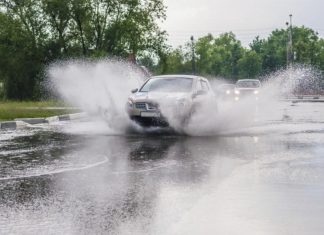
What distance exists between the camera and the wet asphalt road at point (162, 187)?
557 cm

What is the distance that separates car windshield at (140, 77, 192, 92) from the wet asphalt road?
3.34 metres

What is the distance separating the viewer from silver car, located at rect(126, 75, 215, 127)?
1569cm

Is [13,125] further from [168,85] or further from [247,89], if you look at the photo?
[247,89]

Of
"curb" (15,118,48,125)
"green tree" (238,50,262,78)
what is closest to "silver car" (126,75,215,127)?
"curb" (15,118,48,125)

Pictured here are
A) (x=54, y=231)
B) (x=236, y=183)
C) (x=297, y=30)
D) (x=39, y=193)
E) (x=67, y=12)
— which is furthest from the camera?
(x=297, y=30)

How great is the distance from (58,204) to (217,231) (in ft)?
6.76

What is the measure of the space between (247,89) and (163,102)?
2514cm

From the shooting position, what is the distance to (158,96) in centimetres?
1595

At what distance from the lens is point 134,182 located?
797cm

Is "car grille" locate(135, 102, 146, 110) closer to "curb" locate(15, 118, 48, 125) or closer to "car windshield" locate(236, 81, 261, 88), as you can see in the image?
"curb" locate(15, 118, 48, 125)

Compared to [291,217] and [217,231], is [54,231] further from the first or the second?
[291,217]

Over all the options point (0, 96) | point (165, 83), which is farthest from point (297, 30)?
point (165, 83)

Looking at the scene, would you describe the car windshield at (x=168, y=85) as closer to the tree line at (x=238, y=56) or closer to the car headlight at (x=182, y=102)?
the car headlight at (x=182, y=102)

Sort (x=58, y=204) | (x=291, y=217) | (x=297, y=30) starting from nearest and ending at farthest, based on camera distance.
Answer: (x=291, y=217) → (x=58, y=204) → (x=297, y=30)
